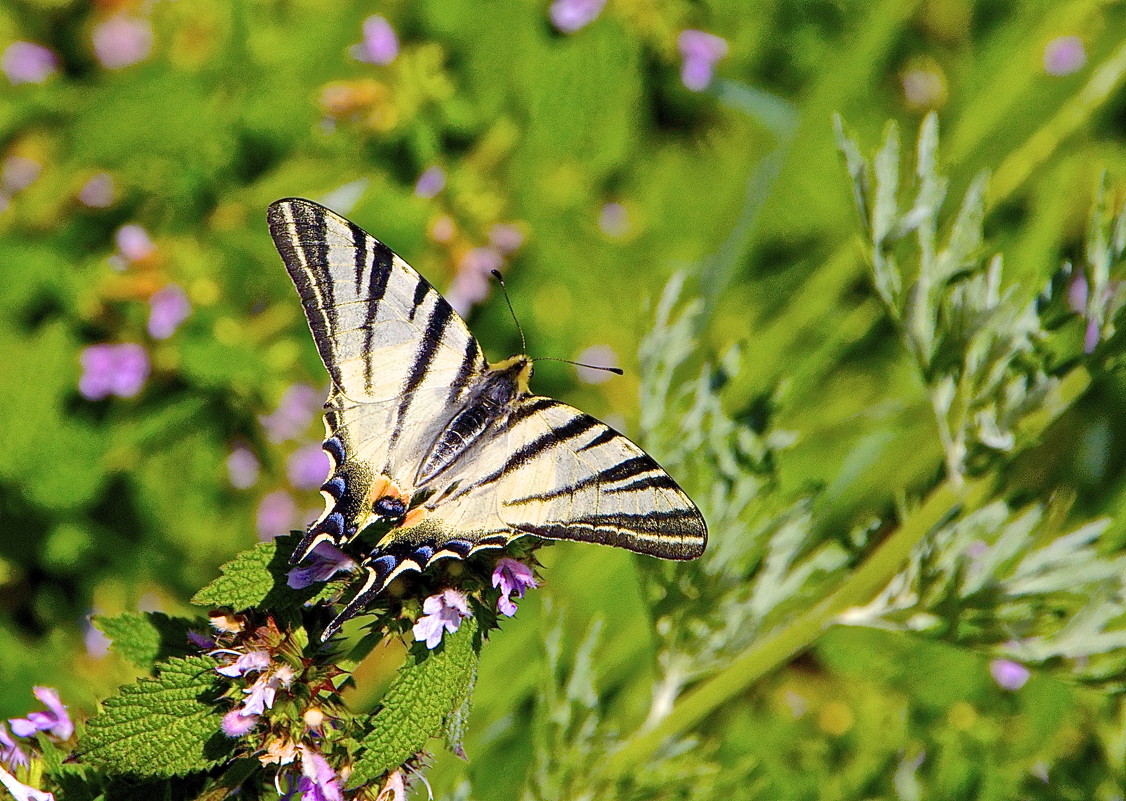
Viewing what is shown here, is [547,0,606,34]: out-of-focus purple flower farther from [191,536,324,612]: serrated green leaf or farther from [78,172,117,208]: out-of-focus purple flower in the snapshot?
[191,536,324,612]: serrated green leaf

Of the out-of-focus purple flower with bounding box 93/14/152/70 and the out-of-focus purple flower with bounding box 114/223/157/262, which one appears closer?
the out-of-focus purple flower with bounding box 114/223/157/262

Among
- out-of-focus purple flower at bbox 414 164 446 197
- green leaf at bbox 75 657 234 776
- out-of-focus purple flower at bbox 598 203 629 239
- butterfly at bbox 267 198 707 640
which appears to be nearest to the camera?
green leaf at bbox 75 657 234 776

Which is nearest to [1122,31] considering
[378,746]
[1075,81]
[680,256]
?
[1075,81]

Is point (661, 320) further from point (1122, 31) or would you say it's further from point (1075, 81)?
point (1122, 31)

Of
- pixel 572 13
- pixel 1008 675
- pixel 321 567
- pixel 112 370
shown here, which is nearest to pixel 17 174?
pixel 112 370

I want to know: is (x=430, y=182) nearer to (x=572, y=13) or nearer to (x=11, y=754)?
(x=572, y=13)

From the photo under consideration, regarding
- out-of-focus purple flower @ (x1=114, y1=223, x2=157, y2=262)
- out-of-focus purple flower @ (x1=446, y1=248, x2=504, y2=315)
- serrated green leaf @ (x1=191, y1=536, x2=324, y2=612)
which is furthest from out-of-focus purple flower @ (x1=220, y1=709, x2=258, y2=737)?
out-of-focus purple flower @ (x1=114, y1=223, x2=157, y2=262)

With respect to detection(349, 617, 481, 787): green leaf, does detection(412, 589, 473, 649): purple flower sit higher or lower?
higher
